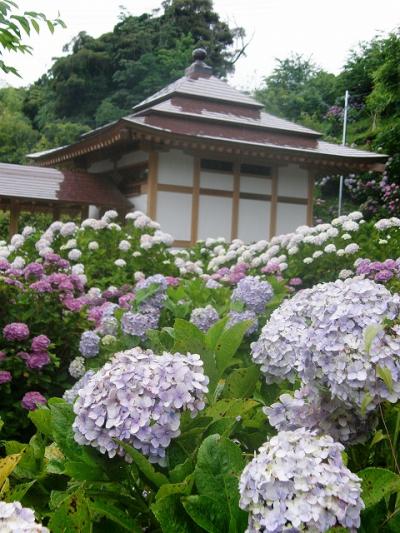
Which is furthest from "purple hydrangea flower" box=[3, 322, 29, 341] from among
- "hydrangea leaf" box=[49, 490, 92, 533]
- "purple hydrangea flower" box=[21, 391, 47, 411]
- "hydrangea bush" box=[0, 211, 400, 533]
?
"hydrangea leaf" box=[49, 490, 92, 533]

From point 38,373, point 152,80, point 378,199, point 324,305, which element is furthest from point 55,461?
point 152,80

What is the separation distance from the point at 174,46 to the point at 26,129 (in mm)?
10059

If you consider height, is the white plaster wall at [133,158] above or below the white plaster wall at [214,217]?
above

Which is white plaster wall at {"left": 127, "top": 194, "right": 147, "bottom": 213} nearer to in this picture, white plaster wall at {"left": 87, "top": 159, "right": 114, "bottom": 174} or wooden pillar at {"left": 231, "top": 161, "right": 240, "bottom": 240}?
white plaster wall at {"left": 87, "top": 159, "right": 114, "bottom": 174}

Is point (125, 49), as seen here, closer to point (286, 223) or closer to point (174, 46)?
point (174, 46)

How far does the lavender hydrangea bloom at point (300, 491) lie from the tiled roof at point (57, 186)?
13.3 m

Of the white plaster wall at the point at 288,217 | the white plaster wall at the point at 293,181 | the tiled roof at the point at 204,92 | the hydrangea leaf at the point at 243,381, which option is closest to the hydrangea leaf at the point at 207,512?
the hydrangea leaf at the point at 243,381

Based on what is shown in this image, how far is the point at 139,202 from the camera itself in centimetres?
1461

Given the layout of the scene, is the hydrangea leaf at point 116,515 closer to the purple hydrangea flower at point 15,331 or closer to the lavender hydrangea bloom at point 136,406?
the lavender hydrangea bloom at point 136,406

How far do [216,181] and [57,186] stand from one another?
3.46 meters

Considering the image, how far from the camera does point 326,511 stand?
3.30 feet

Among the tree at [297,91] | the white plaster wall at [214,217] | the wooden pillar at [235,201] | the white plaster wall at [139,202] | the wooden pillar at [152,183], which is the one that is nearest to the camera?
the wooden pillar at [152,183]

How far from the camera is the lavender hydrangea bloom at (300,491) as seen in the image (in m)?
1.00

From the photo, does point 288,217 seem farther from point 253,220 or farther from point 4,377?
point 4,377
